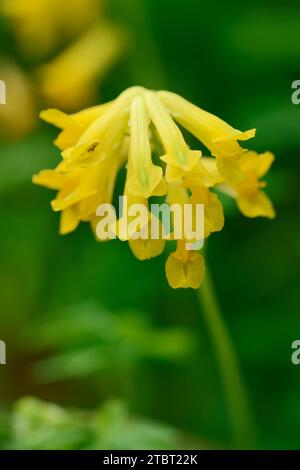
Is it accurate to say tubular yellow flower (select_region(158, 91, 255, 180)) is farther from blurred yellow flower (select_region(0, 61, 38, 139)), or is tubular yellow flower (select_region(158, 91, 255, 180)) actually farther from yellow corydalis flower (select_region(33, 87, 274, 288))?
blurred yellow flower (select_region(0, 61, 38, 139))

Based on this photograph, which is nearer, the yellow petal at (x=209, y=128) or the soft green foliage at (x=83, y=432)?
the yellow petal at (x=209, y=128)

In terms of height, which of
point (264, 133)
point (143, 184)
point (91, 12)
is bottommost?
point (143, 184)

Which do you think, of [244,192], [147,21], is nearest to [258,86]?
[147,21]

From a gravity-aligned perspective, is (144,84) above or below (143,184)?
above

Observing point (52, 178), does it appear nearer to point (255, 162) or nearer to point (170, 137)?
point (170, 137)

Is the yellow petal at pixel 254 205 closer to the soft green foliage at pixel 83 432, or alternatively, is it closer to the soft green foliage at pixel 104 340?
the soft green foliage at pixel 83 432

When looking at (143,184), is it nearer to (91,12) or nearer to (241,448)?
(241,448)
